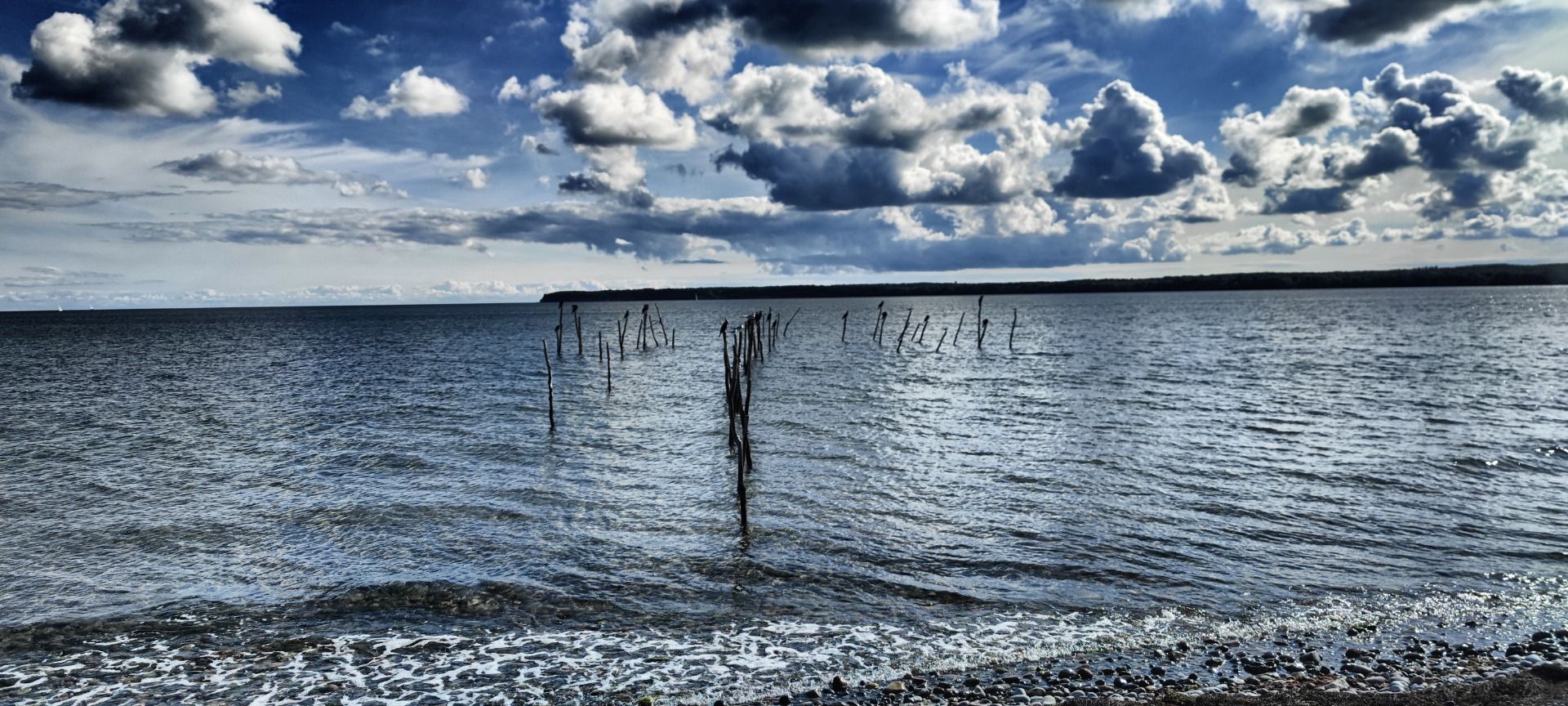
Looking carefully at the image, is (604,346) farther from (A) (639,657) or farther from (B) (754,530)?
(A) (639,657)

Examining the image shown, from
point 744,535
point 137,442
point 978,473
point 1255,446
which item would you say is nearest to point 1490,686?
point 744,535

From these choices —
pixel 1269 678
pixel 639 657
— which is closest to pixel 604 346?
pixel 639 657

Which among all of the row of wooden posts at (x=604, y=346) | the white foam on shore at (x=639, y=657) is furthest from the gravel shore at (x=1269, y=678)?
the row of wooden posts at (x=604, y=346)

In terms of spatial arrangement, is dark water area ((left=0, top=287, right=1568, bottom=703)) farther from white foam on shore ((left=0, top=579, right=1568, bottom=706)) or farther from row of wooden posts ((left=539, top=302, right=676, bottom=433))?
row of wooden posts ((left=539, top=302, right=676, bottom=433))

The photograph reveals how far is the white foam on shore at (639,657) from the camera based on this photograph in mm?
8859

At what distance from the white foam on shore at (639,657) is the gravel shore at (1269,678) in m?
0.36

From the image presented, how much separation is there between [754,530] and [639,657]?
5355 millimetres

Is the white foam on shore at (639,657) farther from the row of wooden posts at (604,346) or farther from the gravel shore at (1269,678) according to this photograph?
the row of wooden posts at (604,346)

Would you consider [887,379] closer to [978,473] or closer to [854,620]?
[978,473]

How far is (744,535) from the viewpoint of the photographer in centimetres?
1440

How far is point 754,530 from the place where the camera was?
14.8 meters

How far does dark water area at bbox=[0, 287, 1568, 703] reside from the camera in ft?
33.0

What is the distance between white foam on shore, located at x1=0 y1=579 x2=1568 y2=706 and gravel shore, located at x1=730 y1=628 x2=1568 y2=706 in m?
0.36

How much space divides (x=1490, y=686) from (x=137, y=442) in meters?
32.1
